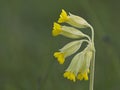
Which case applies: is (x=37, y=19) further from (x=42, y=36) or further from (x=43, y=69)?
(x=43, y=69)

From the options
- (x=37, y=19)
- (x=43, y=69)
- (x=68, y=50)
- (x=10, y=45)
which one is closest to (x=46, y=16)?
(x=37, y=19)

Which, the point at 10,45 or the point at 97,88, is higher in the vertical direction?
the point at 10,45

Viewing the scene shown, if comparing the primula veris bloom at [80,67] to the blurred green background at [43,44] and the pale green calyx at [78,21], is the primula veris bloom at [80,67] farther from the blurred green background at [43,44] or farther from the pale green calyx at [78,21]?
the blurred green background at [43,44]

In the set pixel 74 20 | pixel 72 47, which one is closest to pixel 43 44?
pixel 74 20

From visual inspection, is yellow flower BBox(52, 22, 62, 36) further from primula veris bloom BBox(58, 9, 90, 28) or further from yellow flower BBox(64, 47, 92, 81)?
yellow flower BBox(64, 47, 92, 81)

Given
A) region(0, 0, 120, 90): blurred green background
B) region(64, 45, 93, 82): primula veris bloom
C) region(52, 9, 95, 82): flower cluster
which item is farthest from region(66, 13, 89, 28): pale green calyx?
region(0, 0, 120, 90): blurred green background

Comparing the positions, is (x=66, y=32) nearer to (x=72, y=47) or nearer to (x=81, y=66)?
(x=72, y=47)
